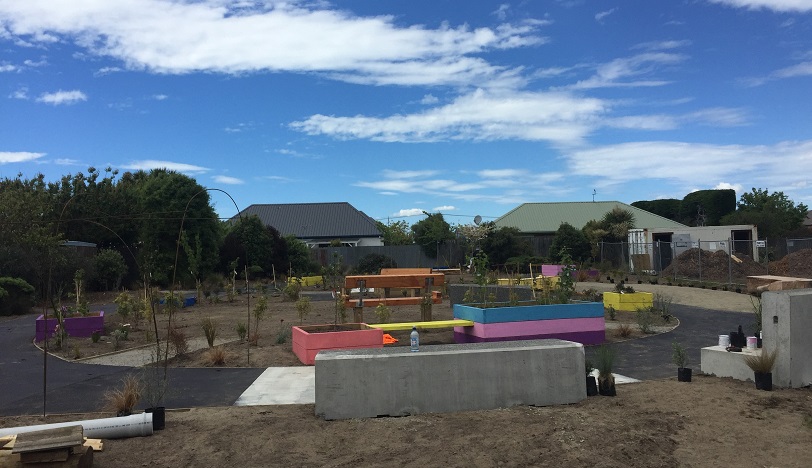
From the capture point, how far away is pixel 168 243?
34.0 meters

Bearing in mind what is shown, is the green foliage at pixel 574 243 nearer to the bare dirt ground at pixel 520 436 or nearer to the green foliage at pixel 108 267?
the green foliage at pixel 108 267

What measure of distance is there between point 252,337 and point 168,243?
24.1m

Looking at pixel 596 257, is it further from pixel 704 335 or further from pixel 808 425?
pixel 808 425

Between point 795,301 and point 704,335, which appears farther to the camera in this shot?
point 704,335

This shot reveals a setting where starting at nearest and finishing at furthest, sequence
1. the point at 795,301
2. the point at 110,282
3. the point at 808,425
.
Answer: the point at 808,425 → the point at 795,301 → the point at 110,282

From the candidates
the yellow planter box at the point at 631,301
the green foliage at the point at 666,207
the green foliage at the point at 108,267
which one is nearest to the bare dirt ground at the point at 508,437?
the yellow planter box at the point at 631,301

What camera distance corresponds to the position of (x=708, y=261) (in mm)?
29797

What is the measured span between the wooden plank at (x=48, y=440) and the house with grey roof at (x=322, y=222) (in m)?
55.1

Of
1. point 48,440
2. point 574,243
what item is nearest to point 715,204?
point 574,243

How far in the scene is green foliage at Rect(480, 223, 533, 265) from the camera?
39250 millimetres

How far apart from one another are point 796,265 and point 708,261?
14.5ft

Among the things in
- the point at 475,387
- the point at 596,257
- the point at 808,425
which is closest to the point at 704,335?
the point at 808,425

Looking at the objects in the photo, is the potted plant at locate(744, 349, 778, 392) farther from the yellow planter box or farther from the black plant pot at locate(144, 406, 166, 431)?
the yellow planter box

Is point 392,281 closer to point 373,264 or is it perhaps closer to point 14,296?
point 14,296
